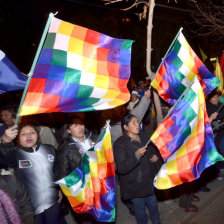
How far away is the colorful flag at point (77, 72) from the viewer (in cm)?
271

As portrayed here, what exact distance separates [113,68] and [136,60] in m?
10.3

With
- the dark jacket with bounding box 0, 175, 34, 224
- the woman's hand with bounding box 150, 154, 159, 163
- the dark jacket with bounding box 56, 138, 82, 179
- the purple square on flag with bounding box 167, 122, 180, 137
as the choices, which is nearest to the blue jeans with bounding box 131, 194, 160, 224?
the woman's hand with bounding box 150, 154, 159, 163

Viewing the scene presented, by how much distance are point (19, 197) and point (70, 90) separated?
4.24 ft

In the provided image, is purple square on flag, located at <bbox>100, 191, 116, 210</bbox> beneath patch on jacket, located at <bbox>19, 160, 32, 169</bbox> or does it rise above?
beneath

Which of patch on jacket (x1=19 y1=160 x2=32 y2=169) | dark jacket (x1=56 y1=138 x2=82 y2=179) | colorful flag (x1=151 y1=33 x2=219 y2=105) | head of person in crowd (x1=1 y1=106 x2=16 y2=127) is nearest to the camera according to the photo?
patch on jacket (x1=19 y1=160 x2=32 y2=169)

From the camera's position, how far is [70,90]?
2893 millimetres

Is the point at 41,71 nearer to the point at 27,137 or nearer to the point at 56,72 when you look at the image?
the point at 56,72

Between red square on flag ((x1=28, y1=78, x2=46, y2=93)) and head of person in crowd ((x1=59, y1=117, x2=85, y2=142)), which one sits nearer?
red square on flag ((x1=28, y1=78, x2=46, y2=93))

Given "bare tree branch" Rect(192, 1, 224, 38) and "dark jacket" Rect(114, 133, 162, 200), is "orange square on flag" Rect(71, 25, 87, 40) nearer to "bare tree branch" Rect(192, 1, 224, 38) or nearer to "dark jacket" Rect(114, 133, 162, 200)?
"dark jacket" Rect(114, 133, 162, 200)

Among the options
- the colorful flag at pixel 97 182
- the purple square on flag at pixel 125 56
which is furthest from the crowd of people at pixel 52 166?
the purple square on flag at pixel 125 56

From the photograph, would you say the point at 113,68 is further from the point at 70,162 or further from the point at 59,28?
the point at 70,162

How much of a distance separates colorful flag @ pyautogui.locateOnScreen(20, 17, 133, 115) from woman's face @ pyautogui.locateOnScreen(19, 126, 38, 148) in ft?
2.56

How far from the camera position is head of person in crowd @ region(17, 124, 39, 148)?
3.27 metres

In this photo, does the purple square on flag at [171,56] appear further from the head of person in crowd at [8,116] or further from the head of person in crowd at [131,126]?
the head of person in crowd at [8,116]
